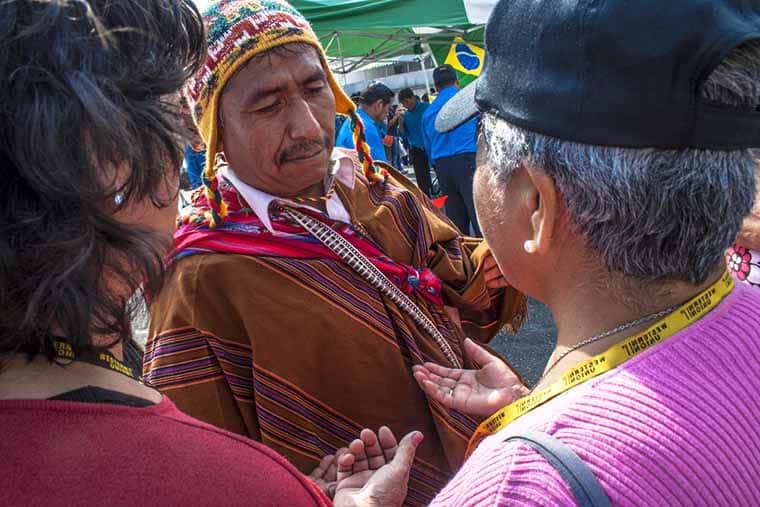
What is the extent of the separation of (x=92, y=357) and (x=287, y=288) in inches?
33.9

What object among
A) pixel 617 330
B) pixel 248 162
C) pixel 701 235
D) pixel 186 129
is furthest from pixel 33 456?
pixel 248 162

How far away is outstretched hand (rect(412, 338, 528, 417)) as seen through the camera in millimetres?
1437

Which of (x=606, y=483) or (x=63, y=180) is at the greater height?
(x=63, y=180)

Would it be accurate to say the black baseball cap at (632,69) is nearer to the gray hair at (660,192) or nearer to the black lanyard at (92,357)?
the gray hair at (660,192)

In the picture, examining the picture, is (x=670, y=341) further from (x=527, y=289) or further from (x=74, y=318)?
(x=74, y=318)

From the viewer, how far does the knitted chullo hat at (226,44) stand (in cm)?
181

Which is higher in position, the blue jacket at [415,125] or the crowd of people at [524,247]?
the crowd of people at [524,247]

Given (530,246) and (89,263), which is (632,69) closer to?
(530,246)

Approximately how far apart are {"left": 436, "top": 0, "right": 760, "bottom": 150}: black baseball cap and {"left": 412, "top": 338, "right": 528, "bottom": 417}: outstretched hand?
0.69 meters

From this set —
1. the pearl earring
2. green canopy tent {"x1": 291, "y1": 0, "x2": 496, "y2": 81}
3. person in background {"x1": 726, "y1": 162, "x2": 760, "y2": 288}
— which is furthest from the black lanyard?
green canopy tent {"x1": 291, "y1": 0, "x2": 496, "y2": 81}

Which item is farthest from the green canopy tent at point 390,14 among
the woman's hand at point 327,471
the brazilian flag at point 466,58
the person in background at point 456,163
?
the woman's hand at point 327,471

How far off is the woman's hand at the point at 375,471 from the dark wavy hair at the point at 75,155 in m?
0.62

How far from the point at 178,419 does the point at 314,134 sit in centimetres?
112

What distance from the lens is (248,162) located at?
74.5 inches
